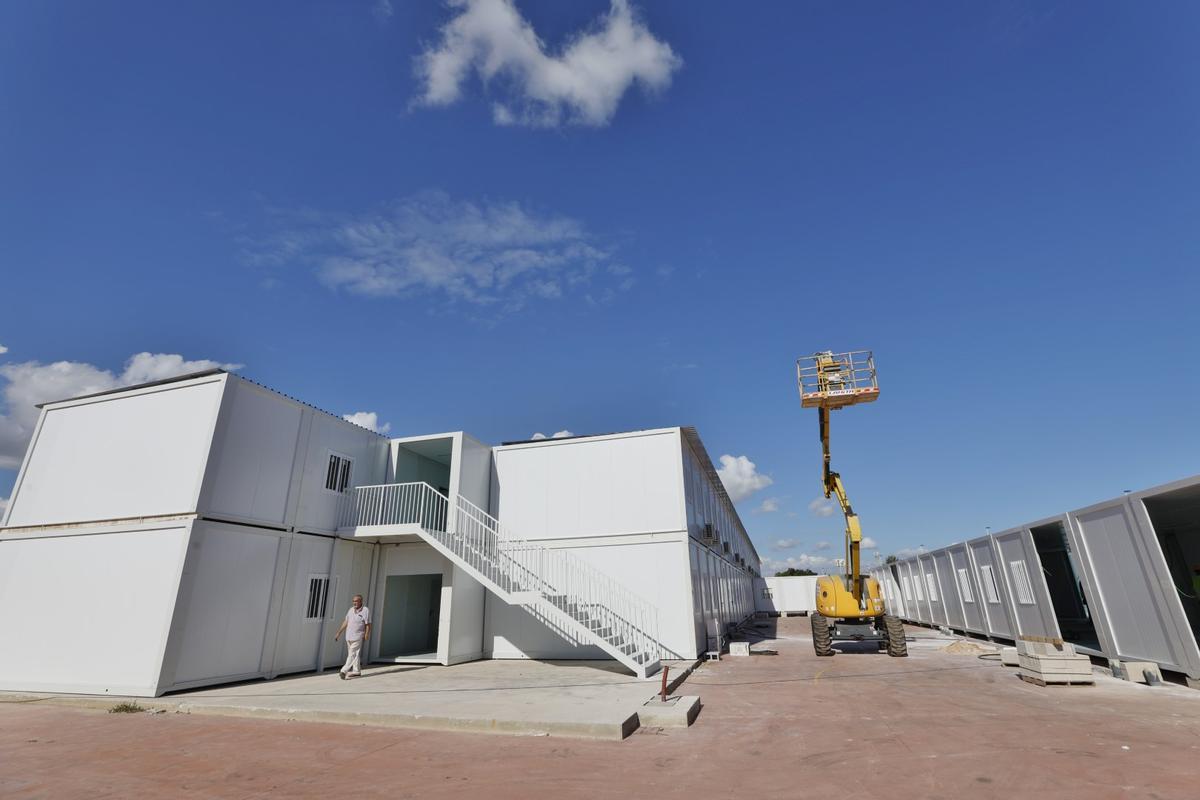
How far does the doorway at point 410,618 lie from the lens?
1630cm

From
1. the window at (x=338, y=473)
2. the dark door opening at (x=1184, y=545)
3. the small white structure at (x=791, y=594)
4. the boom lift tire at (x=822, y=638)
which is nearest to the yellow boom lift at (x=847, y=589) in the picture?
the boom lift tire at (x=822, y=638)

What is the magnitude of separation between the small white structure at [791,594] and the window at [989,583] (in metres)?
22.1

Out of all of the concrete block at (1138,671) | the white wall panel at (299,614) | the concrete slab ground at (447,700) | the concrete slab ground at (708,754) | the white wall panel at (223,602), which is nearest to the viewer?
the concrete slab ground at (708,754)

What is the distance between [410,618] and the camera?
1762cm

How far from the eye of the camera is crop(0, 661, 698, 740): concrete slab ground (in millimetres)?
7699

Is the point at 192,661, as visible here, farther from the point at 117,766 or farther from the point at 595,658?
the point at 595,658

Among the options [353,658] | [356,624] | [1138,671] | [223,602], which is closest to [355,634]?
[356,624]

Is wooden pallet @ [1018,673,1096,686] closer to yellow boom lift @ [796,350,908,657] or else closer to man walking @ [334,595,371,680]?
yellow boom lift @ [796,350,908,657]

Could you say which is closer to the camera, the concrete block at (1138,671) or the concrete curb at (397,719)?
the concrete curb at (397,719)

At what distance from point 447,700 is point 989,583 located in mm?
17314

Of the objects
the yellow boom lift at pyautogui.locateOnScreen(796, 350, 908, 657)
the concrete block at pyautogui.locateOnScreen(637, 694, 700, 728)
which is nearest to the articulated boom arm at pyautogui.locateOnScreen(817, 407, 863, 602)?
the yellow boom lift at pyautogui.locateOnScreen(796, 350, 908, 657)

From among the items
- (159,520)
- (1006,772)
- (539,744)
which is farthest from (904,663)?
(159,520)

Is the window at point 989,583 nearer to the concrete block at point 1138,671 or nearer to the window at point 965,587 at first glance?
the window at point 965,587

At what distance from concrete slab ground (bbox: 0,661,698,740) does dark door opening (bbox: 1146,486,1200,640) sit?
12553mm
